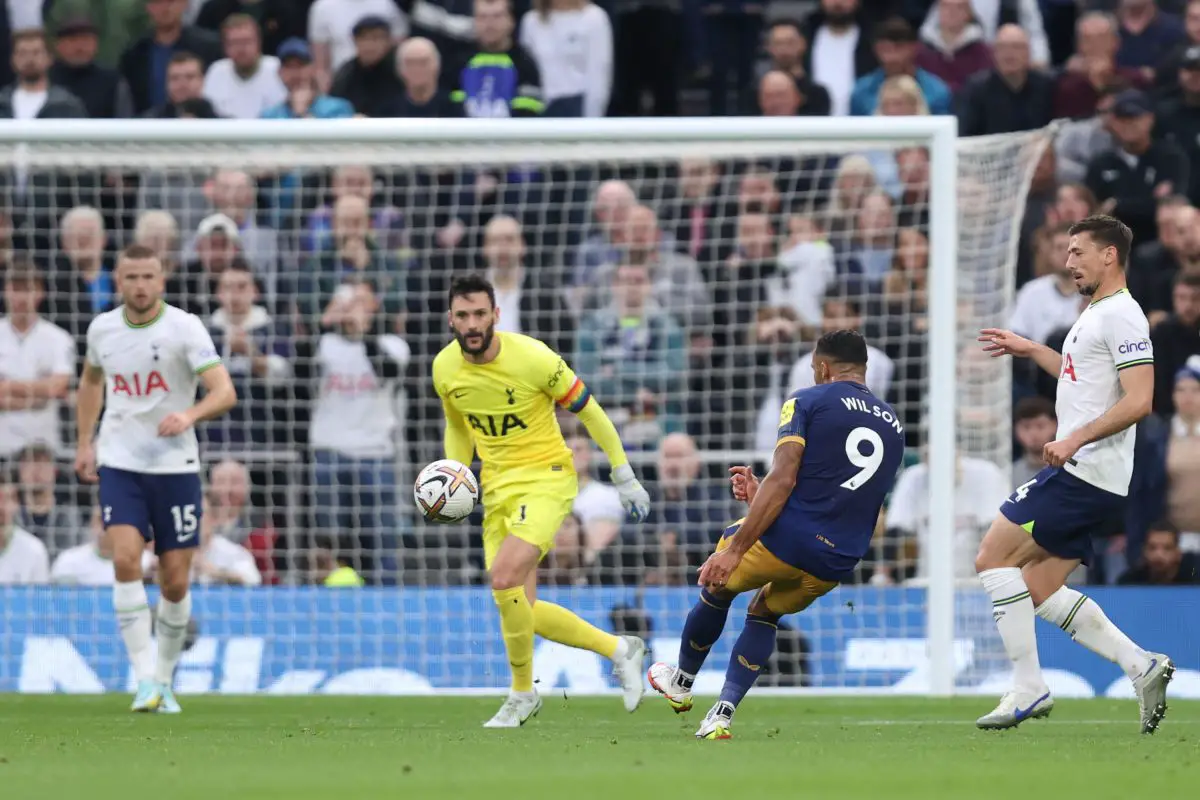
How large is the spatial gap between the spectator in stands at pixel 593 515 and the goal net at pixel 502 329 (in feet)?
0.07

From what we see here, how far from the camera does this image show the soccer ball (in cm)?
998

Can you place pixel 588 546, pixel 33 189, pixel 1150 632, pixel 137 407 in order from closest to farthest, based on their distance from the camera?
pixel 137 407
pixel 1150 632
pixel 588 546
pixel 33 189

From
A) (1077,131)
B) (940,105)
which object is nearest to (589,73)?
(940,105)

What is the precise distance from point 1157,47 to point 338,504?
25.8ft

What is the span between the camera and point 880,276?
14.2 metres

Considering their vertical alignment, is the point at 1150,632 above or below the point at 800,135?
below

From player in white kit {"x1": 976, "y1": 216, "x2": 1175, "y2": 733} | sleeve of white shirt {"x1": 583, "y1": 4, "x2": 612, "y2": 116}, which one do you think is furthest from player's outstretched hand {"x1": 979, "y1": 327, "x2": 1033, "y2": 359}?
sleeve of white shirt {"x1": 583, "y1": 4, "x2": 612, "y2": 116}

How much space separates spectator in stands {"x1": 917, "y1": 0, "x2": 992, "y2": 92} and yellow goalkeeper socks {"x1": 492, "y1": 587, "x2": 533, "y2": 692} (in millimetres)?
8111

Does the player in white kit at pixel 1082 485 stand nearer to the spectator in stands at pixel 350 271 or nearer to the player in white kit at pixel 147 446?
the player in white kit at pixel 147 446

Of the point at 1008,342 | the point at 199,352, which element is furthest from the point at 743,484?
the point at 199,352

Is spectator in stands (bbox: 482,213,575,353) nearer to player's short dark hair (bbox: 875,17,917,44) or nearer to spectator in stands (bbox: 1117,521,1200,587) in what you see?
player's short dark hair (bbox: 875,17,917,44)

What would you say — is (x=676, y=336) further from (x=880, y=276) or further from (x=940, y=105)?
(x=940, y=105)

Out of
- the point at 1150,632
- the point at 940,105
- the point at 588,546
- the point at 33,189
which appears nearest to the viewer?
the point at 1150,632

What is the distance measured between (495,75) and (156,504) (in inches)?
244
